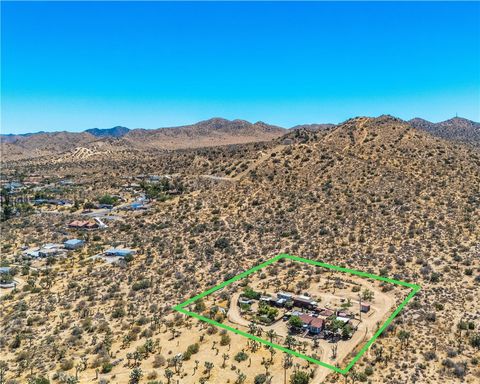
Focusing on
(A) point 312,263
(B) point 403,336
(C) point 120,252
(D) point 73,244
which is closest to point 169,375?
(B) point 403,336

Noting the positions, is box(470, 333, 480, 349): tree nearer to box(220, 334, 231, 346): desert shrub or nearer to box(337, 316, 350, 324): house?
box(337, 316, 350, 324): house

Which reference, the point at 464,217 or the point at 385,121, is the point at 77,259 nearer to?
the point at 464,217

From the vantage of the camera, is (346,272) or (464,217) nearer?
(346,272)

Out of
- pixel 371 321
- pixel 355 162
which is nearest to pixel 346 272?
pixel 371 321

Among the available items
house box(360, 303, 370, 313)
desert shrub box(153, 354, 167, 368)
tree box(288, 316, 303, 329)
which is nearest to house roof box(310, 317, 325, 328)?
tree box(288, 316, 303, 329)

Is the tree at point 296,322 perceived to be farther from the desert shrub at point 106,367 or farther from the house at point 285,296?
the desert shrub at point 106,367
